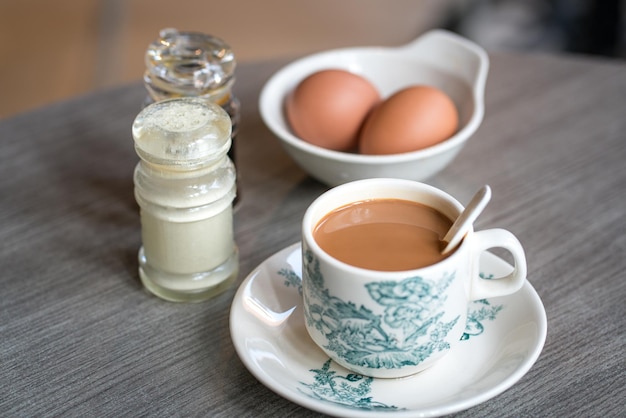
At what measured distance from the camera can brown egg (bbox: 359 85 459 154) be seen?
844 mm

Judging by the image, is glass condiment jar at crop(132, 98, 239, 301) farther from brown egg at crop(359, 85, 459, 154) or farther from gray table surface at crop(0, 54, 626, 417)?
brown egg at crop(359, 85, 459, 154)

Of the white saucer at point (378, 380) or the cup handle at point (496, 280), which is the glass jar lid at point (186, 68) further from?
the cup handle at point (496, 280)

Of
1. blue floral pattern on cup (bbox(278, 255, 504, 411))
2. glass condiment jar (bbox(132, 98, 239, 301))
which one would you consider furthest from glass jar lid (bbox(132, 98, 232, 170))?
blue floral pattern on cup (bbox(278, 255, 504, 411))

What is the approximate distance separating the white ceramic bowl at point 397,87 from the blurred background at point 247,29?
1.05 meters

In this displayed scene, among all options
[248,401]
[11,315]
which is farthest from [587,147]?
[11,315]

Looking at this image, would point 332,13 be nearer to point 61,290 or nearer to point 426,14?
point 426,14

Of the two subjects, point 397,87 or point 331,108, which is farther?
point 397,87

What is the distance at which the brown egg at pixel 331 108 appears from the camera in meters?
0.88

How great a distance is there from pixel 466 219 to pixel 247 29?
5.43 ft

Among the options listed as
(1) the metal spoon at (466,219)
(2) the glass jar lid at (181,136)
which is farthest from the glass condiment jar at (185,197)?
(1) the metal spoon at (466,219)

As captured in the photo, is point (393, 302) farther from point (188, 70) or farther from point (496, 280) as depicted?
point (188, 70)

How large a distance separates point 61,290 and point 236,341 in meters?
0.23

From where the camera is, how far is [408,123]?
0.85m

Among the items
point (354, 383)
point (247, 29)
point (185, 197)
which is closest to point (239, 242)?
point (185, 197)
